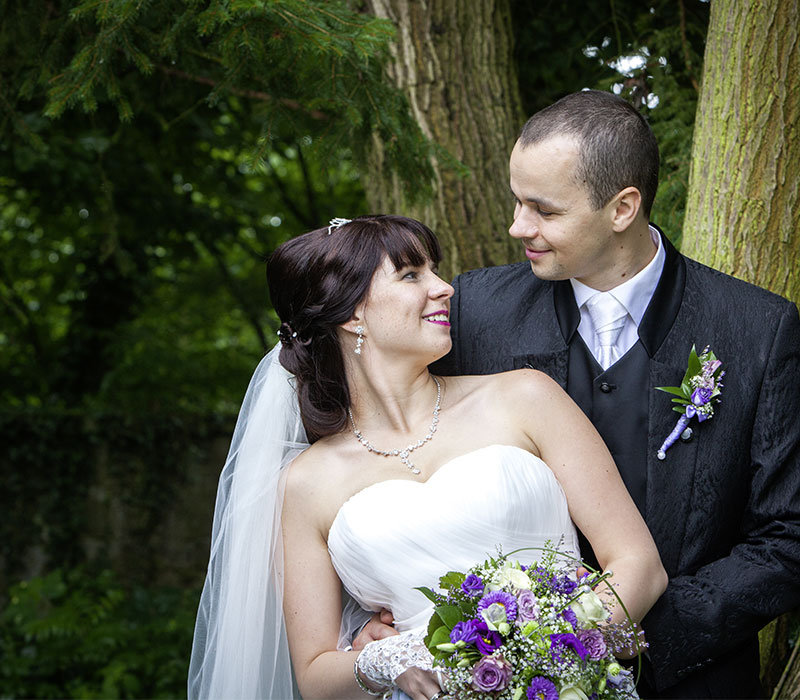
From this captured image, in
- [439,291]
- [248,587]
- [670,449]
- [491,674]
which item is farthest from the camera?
[248,587]

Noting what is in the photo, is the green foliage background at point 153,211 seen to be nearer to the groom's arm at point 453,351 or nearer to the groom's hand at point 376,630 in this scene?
the groom's arm at point 453,351

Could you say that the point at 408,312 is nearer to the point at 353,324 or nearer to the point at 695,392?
the point at 353,324

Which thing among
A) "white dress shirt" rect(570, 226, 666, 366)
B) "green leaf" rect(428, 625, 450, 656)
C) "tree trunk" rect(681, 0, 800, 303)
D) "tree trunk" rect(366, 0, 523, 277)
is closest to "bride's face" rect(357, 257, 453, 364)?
"white dress shirt" rect(570, 226, 666, 366)

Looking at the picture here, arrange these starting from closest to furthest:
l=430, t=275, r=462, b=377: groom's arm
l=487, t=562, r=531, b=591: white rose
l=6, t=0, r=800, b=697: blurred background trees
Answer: l=487, t=562, r=531, b=591: white rose < l=430, t=275, r=462, b=377: groom's arm < l=6, t=0, r=800, b=697: blurred background trees

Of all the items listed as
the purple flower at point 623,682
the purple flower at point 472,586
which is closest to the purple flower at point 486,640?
the purple flower at point 472,586

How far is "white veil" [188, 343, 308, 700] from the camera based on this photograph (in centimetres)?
313

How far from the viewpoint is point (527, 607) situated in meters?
2.29

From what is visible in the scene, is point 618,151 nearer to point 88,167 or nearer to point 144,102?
point 144,102

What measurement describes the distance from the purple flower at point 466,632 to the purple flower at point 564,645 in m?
0.18

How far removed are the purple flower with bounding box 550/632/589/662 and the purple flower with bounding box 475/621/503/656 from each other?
0.13m

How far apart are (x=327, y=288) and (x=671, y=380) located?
1.10m

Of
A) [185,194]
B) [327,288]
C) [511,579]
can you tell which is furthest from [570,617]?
[185,194]

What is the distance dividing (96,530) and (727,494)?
7031 mm

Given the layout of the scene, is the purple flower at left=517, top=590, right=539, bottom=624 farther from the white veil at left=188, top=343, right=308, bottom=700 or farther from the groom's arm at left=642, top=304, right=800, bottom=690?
the white veil at left=188, top=343, right=308, bottom=700
